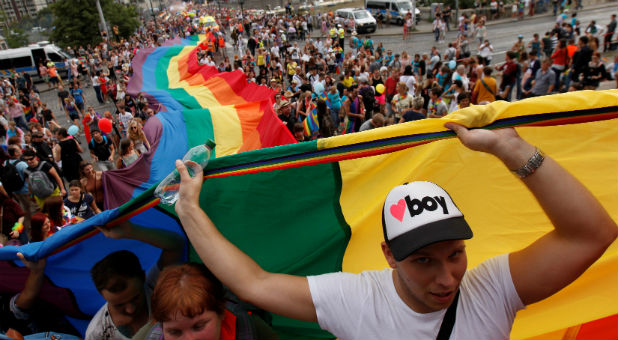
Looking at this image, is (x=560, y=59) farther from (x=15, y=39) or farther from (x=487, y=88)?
(x=15, y=39)

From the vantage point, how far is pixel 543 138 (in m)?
2.17

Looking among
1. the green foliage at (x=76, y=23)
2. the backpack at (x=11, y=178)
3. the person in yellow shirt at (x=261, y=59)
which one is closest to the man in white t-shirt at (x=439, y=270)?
the backpack at (x=11, y=178)

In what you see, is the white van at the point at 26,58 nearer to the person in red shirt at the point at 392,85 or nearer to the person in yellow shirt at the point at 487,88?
the person in red shirt at the point at 392,85

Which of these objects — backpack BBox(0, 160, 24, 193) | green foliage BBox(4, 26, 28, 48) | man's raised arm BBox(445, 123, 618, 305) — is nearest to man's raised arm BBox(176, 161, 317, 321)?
man's raised arm BBox(445, 123, 618, 305)

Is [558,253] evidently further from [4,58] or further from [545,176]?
[4,58]

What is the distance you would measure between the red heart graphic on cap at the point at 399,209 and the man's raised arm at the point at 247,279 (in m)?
0.44

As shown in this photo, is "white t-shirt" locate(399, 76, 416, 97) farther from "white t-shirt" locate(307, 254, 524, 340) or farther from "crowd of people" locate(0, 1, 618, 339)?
"white t-shirt" locate(307, 254, 524, 340)

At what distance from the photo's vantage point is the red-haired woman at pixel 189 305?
1.50 metres

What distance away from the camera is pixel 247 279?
150cm

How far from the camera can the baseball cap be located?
4.53 ft

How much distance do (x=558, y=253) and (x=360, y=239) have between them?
1088 mm

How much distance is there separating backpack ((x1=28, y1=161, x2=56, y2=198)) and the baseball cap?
6044 millimetres

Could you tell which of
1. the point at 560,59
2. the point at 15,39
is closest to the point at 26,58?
the point at 560,59

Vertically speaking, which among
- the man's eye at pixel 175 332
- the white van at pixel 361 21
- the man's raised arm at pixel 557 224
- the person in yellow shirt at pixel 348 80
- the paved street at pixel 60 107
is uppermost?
the white van at pixel 361 21
